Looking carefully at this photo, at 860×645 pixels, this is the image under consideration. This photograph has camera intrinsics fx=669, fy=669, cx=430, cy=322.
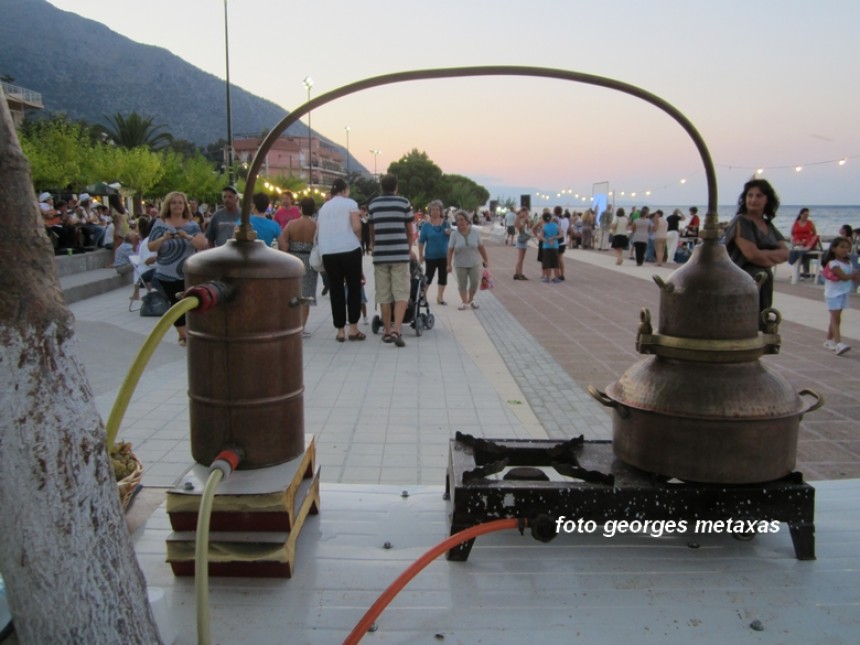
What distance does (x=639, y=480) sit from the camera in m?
2.55

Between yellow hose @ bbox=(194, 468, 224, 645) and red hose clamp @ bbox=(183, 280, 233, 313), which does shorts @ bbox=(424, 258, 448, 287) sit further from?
yellow hose @ bbox=(194, 468, 224, 645)

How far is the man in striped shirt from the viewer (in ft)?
26.7

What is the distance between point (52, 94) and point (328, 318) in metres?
207

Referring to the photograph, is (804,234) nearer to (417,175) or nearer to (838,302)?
(838,302)

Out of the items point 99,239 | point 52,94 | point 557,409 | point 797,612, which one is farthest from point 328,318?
point 52,94

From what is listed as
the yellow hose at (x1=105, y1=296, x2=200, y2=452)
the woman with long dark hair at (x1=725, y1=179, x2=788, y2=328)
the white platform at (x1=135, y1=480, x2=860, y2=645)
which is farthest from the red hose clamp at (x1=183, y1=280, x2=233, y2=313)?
the woman with long dark hair at (x1=725, y1=179, x2=788, y2=328)

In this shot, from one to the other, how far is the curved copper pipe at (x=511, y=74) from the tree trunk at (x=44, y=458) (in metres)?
1.02

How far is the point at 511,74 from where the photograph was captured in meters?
2.43

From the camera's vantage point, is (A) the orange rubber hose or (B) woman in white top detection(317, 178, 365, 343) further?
(B) woman in white top detection(317, 178, 365, 343)

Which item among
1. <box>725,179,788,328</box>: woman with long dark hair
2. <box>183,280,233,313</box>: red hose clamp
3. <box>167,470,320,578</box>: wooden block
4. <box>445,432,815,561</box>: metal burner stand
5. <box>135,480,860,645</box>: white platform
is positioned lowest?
<box>135,480,860,645</box>: white platform

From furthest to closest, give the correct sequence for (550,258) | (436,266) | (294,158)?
(294,158), (550,258), (436,266)

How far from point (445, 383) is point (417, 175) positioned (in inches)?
3631

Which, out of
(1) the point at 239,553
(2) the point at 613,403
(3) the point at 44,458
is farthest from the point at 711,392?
(3) the point at 44,458

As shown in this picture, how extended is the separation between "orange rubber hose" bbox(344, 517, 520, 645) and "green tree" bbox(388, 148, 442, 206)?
92.6 m
